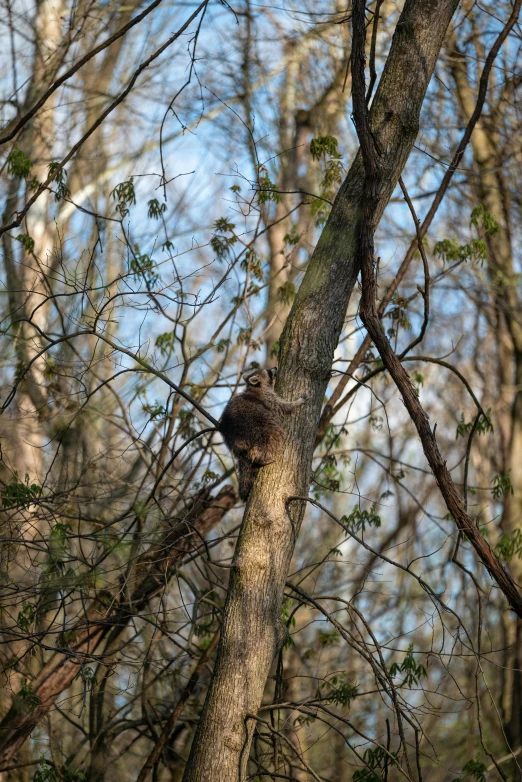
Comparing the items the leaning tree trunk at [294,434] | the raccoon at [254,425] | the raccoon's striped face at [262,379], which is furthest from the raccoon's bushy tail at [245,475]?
the raccoon's striped face at [262,379]

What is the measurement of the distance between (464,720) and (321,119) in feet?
34.9

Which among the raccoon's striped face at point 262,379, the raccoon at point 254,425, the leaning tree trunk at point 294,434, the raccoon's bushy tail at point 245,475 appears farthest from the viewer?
the raccoon's striped face at point 262,379

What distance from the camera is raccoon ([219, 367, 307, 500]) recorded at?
432cm

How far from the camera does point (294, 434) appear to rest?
13.9 feet

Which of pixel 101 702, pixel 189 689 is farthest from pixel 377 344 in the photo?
pixel 101 702

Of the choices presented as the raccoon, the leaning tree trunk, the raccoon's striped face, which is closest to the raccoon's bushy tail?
the raccoon

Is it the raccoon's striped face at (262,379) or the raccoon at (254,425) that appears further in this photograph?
the raccoon's striped face at (262,379)

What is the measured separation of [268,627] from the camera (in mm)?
3951

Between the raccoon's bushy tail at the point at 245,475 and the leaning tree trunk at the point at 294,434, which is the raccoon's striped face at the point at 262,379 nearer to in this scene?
the raccoon's bushy tail at the point at 245,475

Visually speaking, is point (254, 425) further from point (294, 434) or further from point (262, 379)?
point (262, 379)

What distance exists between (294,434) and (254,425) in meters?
0.57

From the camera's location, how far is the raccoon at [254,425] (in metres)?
4.32

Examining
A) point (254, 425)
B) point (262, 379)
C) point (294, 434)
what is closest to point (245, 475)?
point (254, 425)

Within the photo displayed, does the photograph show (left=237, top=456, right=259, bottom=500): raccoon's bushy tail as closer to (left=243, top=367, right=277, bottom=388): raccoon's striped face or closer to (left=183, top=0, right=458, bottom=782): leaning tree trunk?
(left=183, top=0, right=458, bottom=782): leaning tree trunk
